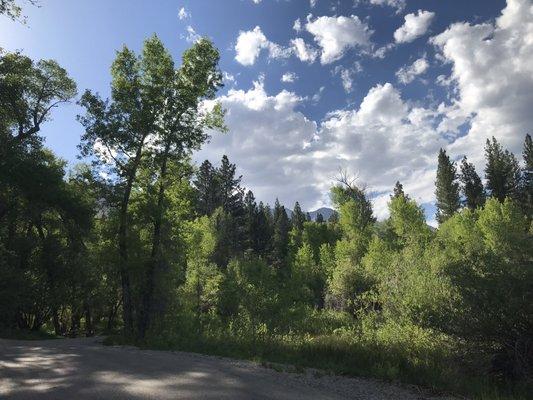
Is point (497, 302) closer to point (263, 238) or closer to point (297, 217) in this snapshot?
point (263, 238)

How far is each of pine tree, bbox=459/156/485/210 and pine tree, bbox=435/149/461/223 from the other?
1495 millimetres

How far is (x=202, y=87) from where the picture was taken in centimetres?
2147

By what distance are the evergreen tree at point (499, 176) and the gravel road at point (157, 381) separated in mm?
67759

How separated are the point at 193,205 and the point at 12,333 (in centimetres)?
1117

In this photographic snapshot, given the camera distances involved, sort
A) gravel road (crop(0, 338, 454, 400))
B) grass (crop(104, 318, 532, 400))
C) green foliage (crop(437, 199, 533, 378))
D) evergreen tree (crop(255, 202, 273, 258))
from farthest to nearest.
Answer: evergreen tree (crop(255, 202, 273, 258))
green foliage (crop(437, 199, 533, 378))
grass (crop(104, 318, 532, 400))
gravel road (crop(0, 338, 454, 400))

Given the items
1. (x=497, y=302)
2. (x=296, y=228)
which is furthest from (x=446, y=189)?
(x=497, y=302)

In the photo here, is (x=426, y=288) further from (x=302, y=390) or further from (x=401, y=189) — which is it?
(x=401, y=189)

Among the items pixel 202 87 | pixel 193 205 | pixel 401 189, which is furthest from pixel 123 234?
pixel 401 189

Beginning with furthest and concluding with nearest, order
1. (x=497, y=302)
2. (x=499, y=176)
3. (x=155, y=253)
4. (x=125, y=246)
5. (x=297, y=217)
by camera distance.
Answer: (x=297, y=217)
(x=499, y=176)
(x=155, y=253)
(x=125, y=246)
(x=497, y=302)

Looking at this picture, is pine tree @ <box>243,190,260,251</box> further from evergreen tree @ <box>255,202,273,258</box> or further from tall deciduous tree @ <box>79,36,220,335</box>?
tall deciduous tree @ <box>79,36,220,335</box>

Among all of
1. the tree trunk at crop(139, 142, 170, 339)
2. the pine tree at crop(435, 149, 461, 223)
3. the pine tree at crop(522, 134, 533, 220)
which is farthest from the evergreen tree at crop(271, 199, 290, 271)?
the tree trunk at crop(139, 142, 170, 339)

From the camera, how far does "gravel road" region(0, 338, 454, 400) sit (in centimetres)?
744

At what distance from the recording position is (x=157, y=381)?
8320 mm

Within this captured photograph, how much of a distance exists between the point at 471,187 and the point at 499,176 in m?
5.02
